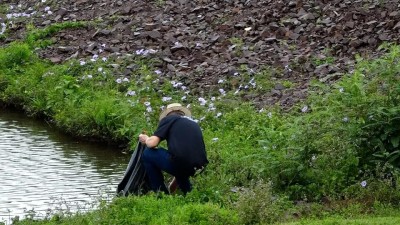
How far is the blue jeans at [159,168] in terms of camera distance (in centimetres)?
1188

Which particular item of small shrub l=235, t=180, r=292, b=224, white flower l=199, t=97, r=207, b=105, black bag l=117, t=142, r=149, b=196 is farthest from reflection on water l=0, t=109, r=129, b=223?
small shrub l=235, t=180, r=292, b=224

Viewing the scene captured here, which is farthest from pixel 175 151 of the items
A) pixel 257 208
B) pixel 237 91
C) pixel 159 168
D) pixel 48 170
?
pixel 237 91

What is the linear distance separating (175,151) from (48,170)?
3680 millimetres

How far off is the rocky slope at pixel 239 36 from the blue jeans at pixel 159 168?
13.2 feet

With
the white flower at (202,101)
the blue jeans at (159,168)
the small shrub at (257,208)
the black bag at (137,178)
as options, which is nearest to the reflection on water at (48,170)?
the black bag at (137,178)

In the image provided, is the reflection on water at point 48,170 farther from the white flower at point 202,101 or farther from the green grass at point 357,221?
the green grass at point 357,221

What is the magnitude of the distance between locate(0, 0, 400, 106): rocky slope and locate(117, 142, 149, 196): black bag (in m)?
4.11

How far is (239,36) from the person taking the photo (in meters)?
19.2

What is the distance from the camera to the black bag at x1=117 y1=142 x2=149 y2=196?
1216cm

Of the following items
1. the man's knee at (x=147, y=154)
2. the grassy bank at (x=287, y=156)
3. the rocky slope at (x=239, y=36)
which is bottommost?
the rocky slope at (x=239, y=36)

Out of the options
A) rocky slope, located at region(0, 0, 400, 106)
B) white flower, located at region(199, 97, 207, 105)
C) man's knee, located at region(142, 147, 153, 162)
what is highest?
man's knee, located at region(142, 147, 153, 162)

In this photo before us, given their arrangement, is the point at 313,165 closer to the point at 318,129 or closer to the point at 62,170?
the point at 318,129

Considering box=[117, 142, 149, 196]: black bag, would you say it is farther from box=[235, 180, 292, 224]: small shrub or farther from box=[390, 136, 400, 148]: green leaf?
box=[390, 136, 400, 148]: green leaf

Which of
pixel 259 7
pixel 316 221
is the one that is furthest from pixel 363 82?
pixel 259 7
